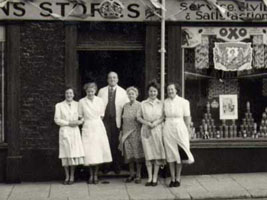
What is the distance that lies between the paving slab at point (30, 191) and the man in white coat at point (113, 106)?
1.44 metres

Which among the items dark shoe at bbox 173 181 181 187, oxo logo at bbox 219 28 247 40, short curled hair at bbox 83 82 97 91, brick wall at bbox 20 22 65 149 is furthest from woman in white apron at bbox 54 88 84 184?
oxo logo at bbox 219 28 247 40

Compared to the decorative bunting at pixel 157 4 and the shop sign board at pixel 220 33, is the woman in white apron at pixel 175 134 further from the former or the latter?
the decorative bunting at pixel 157 4

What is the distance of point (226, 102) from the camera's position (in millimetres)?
12492

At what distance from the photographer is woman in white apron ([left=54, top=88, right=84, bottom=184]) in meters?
11.3

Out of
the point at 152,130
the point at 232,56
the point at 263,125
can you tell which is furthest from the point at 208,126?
the point at 152,130

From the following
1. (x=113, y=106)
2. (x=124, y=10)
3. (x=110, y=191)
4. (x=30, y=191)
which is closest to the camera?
(x=110, y=191)

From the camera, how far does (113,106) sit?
11.7m

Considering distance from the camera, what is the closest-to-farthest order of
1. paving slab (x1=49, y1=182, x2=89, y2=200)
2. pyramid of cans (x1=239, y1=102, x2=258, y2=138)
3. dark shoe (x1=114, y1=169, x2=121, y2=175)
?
paving slab (x1=49, y1=182, x2=89, y2=200), dark shoe (x1=114, y1=169, x2=121, y2=175), pyramid of cans (x1=239, y1=102, x2=258, y2=138)

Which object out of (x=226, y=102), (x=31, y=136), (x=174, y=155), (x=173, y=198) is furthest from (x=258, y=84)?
(x=31, y=136)

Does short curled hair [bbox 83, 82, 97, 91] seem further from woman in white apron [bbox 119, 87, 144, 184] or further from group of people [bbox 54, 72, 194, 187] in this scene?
woman in white apron [bbox 119, 87, 144, 184]

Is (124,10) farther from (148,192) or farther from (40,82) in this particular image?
(148,192)

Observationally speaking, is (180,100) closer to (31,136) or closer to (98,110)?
(98,110)

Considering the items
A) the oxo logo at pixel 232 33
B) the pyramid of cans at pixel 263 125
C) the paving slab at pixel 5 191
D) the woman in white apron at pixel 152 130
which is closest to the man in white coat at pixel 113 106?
the woman in white apron at pixel 152 130

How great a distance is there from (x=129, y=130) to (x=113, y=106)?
585 millimetres
